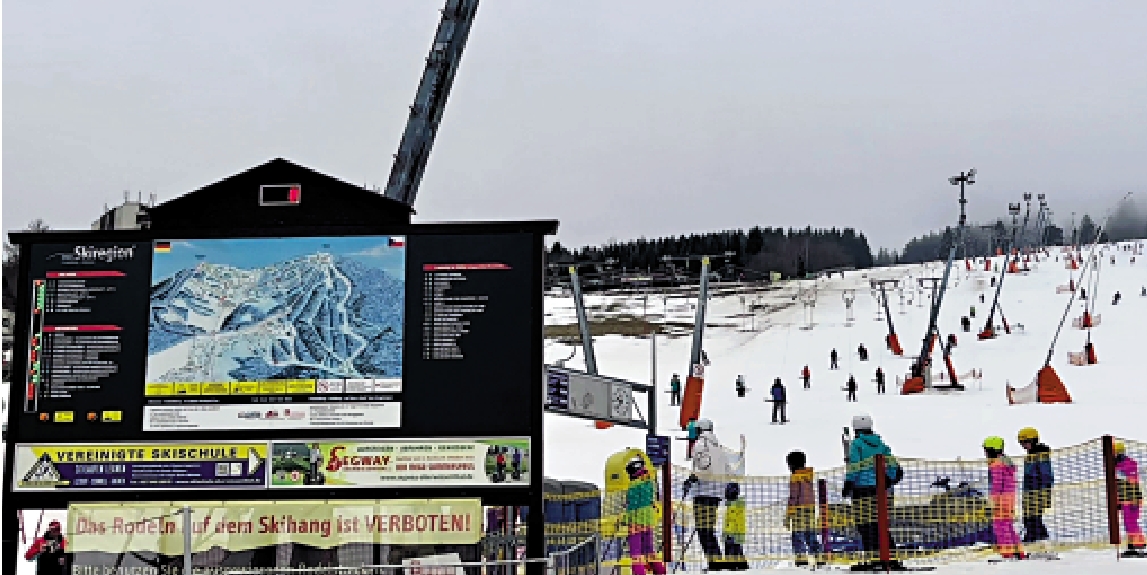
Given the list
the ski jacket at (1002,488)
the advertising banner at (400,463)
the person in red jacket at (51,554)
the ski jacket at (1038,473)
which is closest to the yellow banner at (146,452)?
the advertising banner at (400,463)

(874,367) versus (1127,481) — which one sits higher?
(874,367)

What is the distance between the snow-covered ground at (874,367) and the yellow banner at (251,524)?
450cm

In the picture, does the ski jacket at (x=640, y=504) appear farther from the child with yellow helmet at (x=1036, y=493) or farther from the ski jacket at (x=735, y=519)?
the child with yellow helmet at (x=1036, y=493)

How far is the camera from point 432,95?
74.9 ft

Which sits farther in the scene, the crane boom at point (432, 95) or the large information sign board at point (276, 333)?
the crane boom at point (432, 95)

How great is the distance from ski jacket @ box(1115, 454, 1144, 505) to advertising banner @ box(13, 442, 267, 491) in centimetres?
829

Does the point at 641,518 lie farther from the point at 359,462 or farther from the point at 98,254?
the point at 98,254

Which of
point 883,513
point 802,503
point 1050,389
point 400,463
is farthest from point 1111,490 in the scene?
point 1050,389

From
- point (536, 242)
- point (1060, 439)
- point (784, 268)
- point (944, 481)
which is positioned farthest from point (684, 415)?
point (784, 268)

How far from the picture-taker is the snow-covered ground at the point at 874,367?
24234 millimetres

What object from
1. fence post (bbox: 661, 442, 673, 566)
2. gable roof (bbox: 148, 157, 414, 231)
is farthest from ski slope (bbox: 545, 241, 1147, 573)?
gable roof (bbox: 148, 157, 414, 231)

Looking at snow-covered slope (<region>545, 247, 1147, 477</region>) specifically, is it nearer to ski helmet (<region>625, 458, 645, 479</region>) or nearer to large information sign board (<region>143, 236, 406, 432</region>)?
ski helmet (<region>625, 458, 645, 479</region>)

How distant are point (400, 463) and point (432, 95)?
48.0ft

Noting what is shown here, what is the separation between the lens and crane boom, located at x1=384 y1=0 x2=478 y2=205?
22.7 metres
